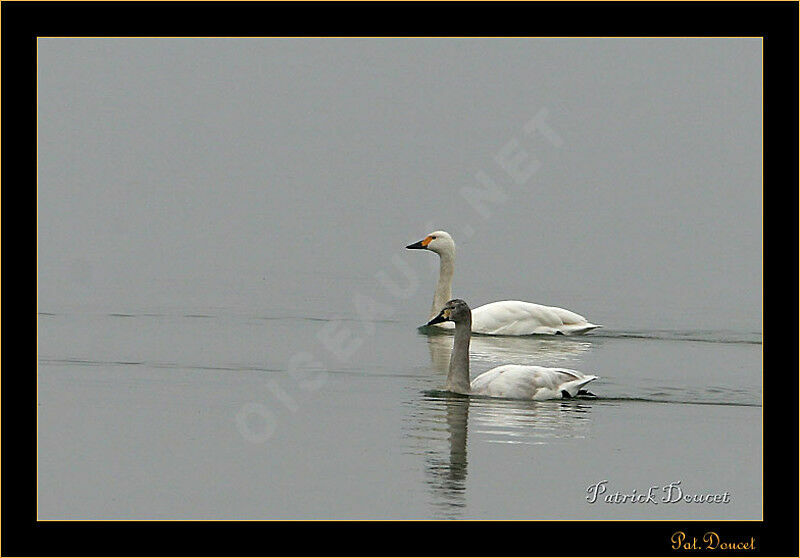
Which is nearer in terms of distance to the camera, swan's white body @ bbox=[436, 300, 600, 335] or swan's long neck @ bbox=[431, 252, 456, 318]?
swan's white body @ bbox=[436, 300, 600, 335]

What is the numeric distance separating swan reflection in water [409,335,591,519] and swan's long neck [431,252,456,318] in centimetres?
629

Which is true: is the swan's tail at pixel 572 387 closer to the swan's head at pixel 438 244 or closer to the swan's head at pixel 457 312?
→ the swan's head at pixel 457 312

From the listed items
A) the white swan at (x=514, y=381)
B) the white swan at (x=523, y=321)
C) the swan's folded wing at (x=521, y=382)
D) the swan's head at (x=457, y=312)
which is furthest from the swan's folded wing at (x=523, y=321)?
the swan's folded wing at (x=521, y=382)

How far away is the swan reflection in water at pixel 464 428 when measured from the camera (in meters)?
11.6

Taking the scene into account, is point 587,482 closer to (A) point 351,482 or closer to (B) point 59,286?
(A) point 351,482

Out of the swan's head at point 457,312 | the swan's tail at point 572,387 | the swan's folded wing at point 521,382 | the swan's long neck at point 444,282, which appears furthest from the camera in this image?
the swan's long neck at point 444,282

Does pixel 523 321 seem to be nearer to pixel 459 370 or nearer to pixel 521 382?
pixel 459 370

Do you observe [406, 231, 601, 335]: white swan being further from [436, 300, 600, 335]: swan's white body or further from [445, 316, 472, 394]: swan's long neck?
[445, 316, 472, 394]: swan's long neck

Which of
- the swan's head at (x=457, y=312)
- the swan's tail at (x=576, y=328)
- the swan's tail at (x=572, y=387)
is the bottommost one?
the swan's tail at (x=572, y=387)

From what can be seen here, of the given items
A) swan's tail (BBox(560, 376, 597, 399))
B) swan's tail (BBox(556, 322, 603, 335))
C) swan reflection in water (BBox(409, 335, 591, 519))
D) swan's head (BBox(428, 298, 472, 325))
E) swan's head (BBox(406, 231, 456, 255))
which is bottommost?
swan reflection in water (BBox(409, 335, 591, 519))

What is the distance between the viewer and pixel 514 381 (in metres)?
14.8

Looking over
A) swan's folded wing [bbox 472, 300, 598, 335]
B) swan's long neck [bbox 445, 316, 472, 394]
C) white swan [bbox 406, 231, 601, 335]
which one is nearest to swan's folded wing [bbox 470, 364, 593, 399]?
swan's long neck [bbox 445, 316, 472, 394]

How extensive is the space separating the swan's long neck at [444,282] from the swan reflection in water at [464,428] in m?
6.29

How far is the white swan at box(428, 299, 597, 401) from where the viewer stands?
14820mm
